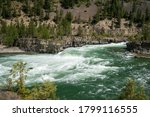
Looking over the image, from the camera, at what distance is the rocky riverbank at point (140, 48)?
124250 millimetres

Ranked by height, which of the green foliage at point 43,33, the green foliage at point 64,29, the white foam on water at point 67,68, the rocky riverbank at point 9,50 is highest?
the white foam on water at point 67,68

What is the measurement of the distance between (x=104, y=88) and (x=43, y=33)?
283 ft

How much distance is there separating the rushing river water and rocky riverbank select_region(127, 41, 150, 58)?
149 inches

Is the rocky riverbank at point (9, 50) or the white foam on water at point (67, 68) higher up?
the white foam on water at point (67, 68)

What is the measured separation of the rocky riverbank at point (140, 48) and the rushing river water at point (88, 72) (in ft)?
12.4

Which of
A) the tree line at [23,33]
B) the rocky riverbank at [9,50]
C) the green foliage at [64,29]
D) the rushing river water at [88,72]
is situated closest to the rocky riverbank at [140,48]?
the rushing river water at [88,72]

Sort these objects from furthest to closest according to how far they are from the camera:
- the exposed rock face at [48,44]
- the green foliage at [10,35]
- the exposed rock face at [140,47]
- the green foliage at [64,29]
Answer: the green foliage at [64,29], the green foliage at [10,35], the exposed rock face at [48,44], the exposed rock face at [140,47]

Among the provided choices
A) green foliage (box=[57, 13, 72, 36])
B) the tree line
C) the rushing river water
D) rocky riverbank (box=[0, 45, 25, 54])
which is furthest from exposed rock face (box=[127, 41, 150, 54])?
green foliage (box=[57, 13, 72, 36])

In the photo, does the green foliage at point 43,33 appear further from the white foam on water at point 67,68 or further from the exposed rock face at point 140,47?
the exposed rock face at point 140,47

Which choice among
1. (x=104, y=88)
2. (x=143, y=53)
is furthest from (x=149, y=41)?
(x=104, y=88)

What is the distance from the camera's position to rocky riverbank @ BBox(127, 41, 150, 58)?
4892 inches

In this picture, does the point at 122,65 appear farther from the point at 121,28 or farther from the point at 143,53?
the point at 121,28

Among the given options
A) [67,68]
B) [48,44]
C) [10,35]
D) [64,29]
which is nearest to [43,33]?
[10,35]

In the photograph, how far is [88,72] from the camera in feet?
290
